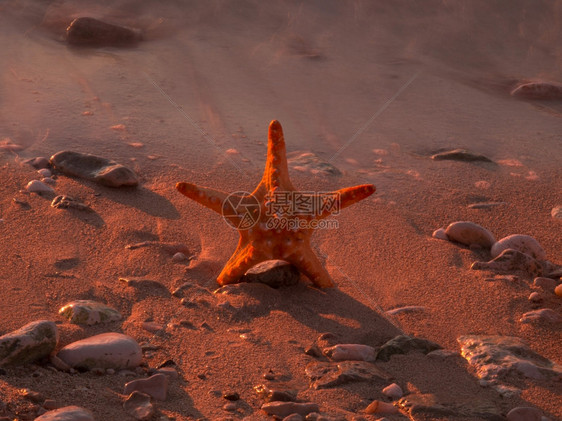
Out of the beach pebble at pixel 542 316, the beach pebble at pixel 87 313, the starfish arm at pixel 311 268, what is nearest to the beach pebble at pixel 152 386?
the beach pebble at pixel 87 313

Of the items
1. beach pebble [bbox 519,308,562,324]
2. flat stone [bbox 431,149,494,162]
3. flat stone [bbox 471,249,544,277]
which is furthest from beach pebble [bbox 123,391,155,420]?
flat stone [bbox 431,149,494,162]

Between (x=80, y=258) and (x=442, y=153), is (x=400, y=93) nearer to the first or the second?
(x=442, y=153)

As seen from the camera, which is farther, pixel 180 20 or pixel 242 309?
pixel 180 20

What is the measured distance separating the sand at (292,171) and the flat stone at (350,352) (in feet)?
0.30

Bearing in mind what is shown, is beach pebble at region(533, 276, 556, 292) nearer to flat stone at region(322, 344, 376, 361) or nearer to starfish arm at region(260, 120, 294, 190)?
flat stone at region(322, 344, 376, 361)

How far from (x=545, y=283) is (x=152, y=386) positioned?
2243 millimetres

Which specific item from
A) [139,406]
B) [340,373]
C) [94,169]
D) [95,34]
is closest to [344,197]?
[340,373]

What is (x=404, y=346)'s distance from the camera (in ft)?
10.5

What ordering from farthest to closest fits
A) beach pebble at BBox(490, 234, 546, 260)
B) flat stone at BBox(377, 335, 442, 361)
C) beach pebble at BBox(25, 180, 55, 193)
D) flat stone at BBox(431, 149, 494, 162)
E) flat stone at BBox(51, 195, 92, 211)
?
flat stone at BBox(431, 149, 494, 162)
beach pebble at BBox(25, 180, 55, 193)
flat stone at BBox(51, 195, 92, 211)
beach pebble at BBox(490, 234, 546, 260)
flat stone at BBox(377, 335, 442, 361)

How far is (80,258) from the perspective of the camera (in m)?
3.88

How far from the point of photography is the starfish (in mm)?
3641

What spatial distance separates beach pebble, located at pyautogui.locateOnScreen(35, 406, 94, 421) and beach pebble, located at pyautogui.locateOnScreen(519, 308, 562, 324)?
2143 mm

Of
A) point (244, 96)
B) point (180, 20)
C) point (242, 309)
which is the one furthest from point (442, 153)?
point (180, 20)

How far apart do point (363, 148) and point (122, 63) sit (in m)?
2.65
